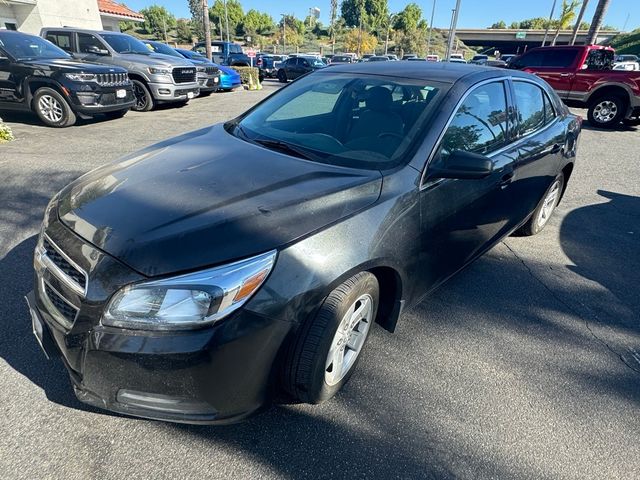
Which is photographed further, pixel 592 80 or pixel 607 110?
pixel 607 110

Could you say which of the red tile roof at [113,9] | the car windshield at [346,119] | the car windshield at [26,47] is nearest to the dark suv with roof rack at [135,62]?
the car windshield at [26,47]

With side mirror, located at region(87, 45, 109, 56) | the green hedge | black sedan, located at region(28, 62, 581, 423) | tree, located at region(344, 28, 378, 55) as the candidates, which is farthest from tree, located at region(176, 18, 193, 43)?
black sedan, located at region(28, 62, 581, 423)

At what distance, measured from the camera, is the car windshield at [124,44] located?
10227mm

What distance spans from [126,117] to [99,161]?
4159 millimetres

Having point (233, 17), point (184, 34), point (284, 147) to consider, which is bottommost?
point (184, 34)

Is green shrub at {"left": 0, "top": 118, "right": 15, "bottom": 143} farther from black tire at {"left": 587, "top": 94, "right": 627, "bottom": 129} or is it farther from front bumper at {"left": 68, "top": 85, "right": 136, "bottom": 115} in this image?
black tire at {"left": 587, "top": 94, "right": 627, "bottom": 129}

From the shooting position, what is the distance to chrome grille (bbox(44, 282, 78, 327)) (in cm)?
168

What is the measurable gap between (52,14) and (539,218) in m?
22.0

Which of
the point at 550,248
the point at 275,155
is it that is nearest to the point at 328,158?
the point at 275,155

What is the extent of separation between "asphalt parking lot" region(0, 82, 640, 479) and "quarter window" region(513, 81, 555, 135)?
1231mm

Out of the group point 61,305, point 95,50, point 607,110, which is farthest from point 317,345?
point 607,110

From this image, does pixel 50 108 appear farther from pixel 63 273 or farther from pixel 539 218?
pixel 539 218

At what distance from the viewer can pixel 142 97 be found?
400 inches

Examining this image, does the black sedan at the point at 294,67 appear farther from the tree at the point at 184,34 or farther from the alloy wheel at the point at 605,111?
the tree at the point at 184,34
